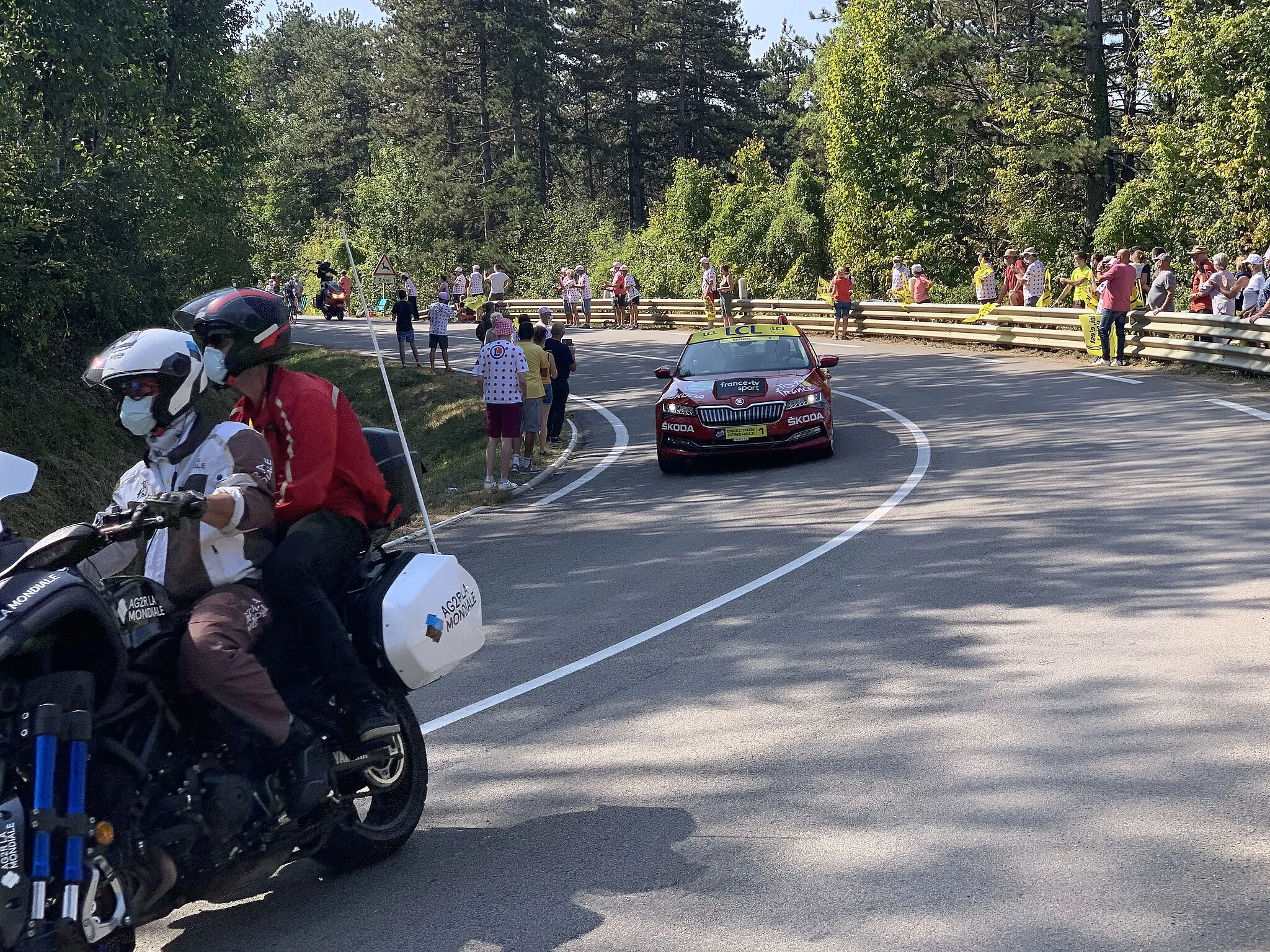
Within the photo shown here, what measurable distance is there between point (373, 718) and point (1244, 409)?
15219mm

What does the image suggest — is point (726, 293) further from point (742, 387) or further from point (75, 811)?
point (75, 811)

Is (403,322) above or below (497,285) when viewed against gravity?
below

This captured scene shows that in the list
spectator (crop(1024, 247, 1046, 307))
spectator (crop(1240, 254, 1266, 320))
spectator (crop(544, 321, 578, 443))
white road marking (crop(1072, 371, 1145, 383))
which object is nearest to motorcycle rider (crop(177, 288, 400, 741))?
spectator (crop(544, 321, 578, 443))

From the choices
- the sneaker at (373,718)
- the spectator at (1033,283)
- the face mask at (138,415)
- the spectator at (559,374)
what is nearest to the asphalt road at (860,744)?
the sneaker at (373,718)

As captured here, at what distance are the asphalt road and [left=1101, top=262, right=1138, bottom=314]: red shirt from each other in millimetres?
9672

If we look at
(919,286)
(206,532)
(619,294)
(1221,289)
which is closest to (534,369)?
(1221,289)

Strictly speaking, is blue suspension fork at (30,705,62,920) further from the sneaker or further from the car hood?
the car hood

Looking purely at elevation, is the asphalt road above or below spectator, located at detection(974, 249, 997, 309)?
below

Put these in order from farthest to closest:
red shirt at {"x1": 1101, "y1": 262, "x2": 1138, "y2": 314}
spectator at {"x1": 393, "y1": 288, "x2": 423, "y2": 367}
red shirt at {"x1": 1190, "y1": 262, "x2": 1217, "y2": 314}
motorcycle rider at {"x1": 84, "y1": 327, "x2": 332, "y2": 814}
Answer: spectator at {"x1": 393, "y1": 288, "x2": 423, "y2": 367}, red shirt at {"x1": 1190, "y1": 262, "x2": 1217, "y2": 314}, red shirt at {"x1": 1101, "y1": 262, "x2": 1138, "y2": 314}, motorcycle rider at {"x1": 84, "y1": 327, "x2": 332, "y2": 814}

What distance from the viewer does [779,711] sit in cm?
698

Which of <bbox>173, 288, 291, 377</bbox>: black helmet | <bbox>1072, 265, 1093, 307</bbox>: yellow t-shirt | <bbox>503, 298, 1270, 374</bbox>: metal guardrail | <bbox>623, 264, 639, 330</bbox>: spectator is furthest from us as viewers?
<bbox>623, 264, 639, 330</bbox>: spectator

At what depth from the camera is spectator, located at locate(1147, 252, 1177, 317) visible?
23.3 metres

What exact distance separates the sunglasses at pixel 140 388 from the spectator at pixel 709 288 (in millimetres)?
36331

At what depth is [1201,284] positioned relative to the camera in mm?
23391
